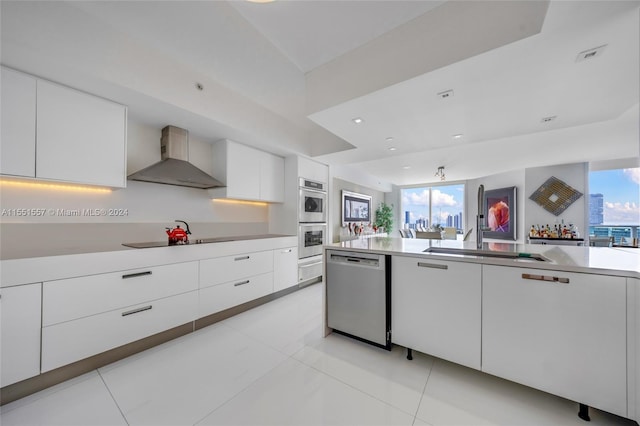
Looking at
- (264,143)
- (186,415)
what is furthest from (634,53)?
(186,415)

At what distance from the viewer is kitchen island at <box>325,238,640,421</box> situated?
3.83ft

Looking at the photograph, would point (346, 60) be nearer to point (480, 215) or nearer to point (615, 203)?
point (480, 215)

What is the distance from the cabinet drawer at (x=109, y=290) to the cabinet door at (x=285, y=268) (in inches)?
44.4

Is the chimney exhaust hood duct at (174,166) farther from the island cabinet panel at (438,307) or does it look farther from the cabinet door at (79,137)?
the island cabinet panel at (438,307)

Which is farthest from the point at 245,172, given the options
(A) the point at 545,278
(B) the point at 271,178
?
(A) the point at 545,278

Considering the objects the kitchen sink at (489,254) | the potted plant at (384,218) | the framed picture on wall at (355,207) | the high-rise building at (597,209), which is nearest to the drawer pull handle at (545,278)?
the kitchen sink at (489,254)

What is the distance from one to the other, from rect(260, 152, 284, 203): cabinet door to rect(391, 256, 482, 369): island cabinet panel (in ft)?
7.26

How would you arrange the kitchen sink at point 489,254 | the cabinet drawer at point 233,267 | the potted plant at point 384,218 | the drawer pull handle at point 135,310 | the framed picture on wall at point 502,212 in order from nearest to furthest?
1. the kitchen sink at point 489,254
2. the drawer pull handle at point 135,310
3. the cabinet drawer at point 233,267
4. the framed picture on wall at point 502,212
5. the potted plant at point 384,218

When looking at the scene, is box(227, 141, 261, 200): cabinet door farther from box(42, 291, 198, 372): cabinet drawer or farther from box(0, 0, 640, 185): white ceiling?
box(42, 291, 198, 372): cabinet drawer

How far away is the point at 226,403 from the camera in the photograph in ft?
4.52

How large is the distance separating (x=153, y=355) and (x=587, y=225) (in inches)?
289

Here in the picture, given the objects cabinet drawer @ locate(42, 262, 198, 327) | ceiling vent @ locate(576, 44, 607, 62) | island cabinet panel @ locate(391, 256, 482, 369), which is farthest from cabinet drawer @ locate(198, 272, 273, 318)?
ceiling vent @ locate(576, 44, 607, 62)

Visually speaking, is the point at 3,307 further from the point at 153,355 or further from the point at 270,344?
the point at 270,344

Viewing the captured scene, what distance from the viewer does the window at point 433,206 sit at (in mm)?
7484
